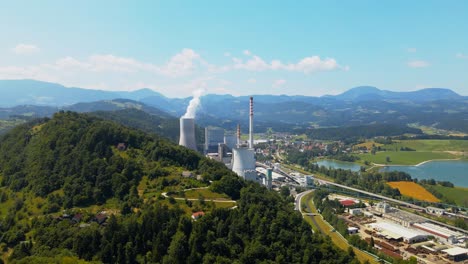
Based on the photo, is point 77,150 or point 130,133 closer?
point 77,150

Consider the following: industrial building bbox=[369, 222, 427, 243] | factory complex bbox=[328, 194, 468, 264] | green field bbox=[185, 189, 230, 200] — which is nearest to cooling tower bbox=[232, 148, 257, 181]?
factory complex bbox=[328, 194, 468, 264]

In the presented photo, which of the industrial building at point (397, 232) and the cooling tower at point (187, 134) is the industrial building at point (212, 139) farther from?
the industrial building at point (397, 232)

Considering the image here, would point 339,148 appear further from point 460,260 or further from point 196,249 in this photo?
point 196,249

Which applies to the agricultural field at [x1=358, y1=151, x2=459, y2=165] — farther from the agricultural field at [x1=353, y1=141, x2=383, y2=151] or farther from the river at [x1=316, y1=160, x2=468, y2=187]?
the agricultural field at [x1=353, y1=141, x2=383, y2=151]

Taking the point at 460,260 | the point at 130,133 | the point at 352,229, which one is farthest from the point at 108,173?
the point at 460,260

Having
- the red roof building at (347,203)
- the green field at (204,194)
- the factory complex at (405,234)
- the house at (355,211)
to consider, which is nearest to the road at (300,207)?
the factory complex at (405,234)

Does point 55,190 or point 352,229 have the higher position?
point 55,190

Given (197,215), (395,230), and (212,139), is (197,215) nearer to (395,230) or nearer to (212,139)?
(395,230)

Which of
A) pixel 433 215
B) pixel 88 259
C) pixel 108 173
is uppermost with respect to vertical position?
pixel 108 173
